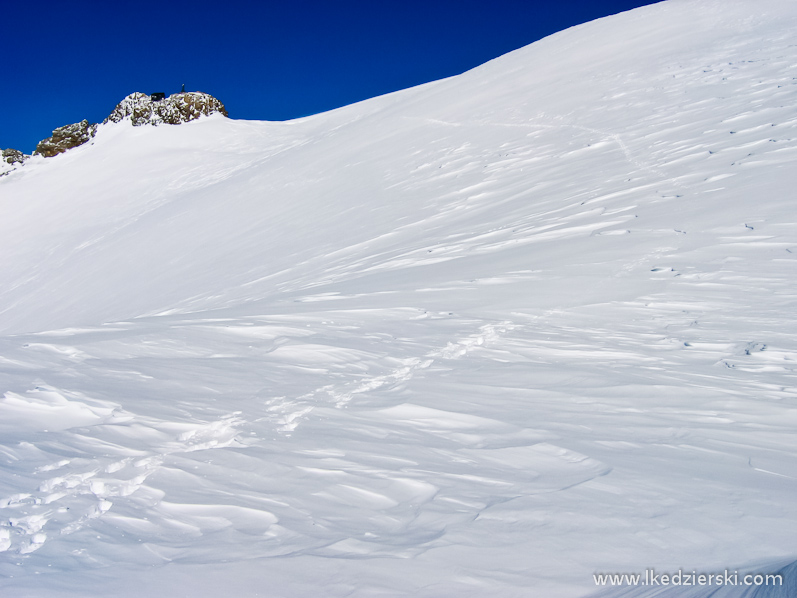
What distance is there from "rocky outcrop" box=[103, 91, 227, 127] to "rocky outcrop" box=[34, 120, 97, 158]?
3.21 feet

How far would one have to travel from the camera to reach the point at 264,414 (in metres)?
2.58

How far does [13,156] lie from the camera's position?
2356 cm

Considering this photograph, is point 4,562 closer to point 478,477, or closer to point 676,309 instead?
point 478,477

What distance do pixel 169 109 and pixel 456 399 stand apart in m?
24.1

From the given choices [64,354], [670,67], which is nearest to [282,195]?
[670,67]

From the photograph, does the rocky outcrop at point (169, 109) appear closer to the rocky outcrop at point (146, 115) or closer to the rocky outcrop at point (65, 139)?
the rocky outcrop at point (146, 115)

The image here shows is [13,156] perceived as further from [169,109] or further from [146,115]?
[169,109]

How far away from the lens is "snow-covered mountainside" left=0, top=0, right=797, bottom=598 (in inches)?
63.4

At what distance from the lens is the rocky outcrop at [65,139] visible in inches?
920

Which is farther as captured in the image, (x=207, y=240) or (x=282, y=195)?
(x=282, y=195)

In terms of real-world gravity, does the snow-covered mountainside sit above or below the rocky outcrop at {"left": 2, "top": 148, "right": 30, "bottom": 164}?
below

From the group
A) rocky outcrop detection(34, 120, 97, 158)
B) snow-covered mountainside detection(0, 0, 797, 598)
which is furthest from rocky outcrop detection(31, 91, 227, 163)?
snow-covered mountainside detection(0, 0, 797, 598)

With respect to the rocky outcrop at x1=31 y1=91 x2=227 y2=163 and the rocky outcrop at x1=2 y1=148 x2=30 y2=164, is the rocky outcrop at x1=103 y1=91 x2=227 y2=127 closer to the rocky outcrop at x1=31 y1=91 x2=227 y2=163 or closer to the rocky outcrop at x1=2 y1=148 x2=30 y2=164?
the rocky outcrop at x1=31 y1=91 x2=227 y2=163

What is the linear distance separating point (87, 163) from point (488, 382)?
2236 centimetres
